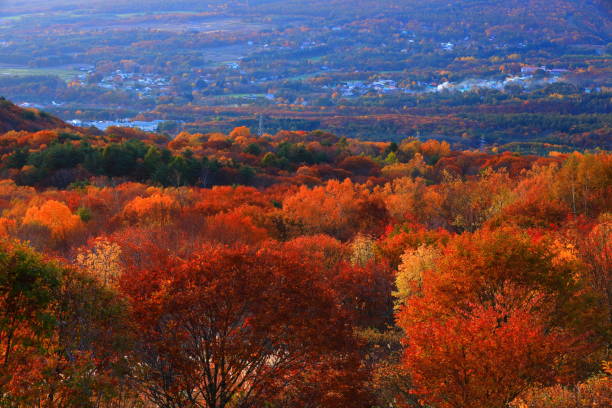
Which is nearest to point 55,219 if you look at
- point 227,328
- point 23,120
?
point 227,328

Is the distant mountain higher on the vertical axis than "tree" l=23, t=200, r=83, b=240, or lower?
lower

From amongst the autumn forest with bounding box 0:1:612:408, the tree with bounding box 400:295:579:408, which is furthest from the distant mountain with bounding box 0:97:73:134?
the tree with bounding box 400:295:579:408

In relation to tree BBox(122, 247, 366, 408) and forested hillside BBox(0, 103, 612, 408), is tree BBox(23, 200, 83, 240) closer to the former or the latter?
forested hillside BBox(0, 103, 612, 408)

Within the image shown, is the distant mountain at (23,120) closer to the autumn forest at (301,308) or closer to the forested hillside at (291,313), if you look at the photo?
the autumn forest at (301,308)

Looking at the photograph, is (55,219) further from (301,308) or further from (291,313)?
(291,313)

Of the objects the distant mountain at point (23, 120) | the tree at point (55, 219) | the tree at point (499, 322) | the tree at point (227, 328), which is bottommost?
the distant mountain at point (23, 120)

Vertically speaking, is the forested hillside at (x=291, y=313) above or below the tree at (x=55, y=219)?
above

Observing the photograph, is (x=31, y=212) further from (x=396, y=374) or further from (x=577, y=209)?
(x=577, y=209)

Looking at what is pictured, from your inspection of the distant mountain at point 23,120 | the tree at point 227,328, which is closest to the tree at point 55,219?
the tree at point 227,328

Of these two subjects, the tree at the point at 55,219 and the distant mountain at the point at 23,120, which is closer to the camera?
the tree at the point at 55,219
